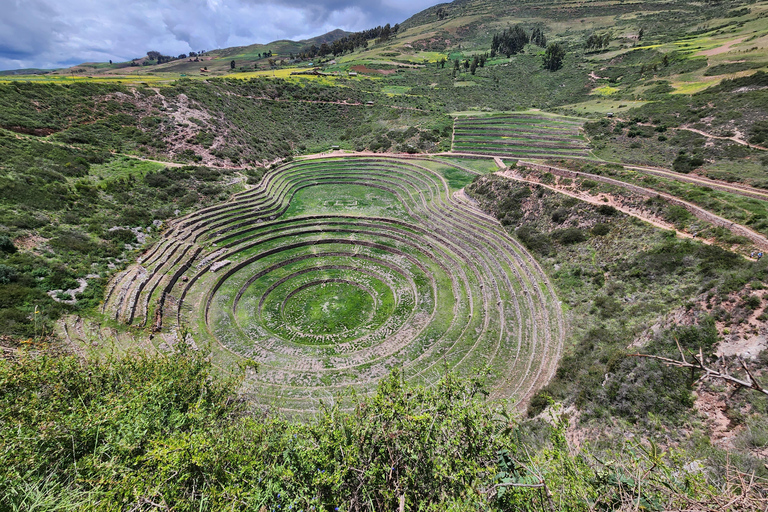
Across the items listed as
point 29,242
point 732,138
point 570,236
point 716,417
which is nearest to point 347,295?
point 570,236

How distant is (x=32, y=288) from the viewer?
17.1m

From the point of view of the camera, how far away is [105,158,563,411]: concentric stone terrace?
18562mm

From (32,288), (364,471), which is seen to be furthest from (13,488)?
(32,288)

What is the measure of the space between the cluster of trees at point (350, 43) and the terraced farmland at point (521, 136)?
117m

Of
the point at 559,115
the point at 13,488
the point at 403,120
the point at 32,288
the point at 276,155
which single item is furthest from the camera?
the point at 403,120

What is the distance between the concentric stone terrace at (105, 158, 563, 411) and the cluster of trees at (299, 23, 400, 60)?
139m

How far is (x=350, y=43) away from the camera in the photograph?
148125 mm

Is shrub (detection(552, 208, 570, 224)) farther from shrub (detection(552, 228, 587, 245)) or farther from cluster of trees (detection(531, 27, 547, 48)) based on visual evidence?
cluster of trees (detection(531, 27, 547, 48))

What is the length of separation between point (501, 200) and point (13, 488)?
35.9 metres

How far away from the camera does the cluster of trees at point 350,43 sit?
5625 inches

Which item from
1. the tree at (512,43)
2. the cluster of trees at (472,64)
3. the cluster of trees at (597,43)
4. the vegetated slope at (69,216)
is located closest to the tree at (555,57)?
the cluster of trees at (597,43)

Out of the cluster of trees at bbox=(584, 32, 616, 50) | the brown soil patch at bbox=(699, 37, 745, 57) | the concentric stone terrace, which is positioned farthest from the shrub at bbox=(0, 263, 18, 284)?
the cluster of trees at bbox=(584, 32, 616, 50)

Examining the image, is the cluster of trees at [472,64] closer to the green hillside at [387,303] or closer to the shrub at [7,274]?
the green hillside at [387,303]

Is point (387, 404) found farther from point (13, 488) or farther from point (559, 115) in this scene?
point (559, 115)
